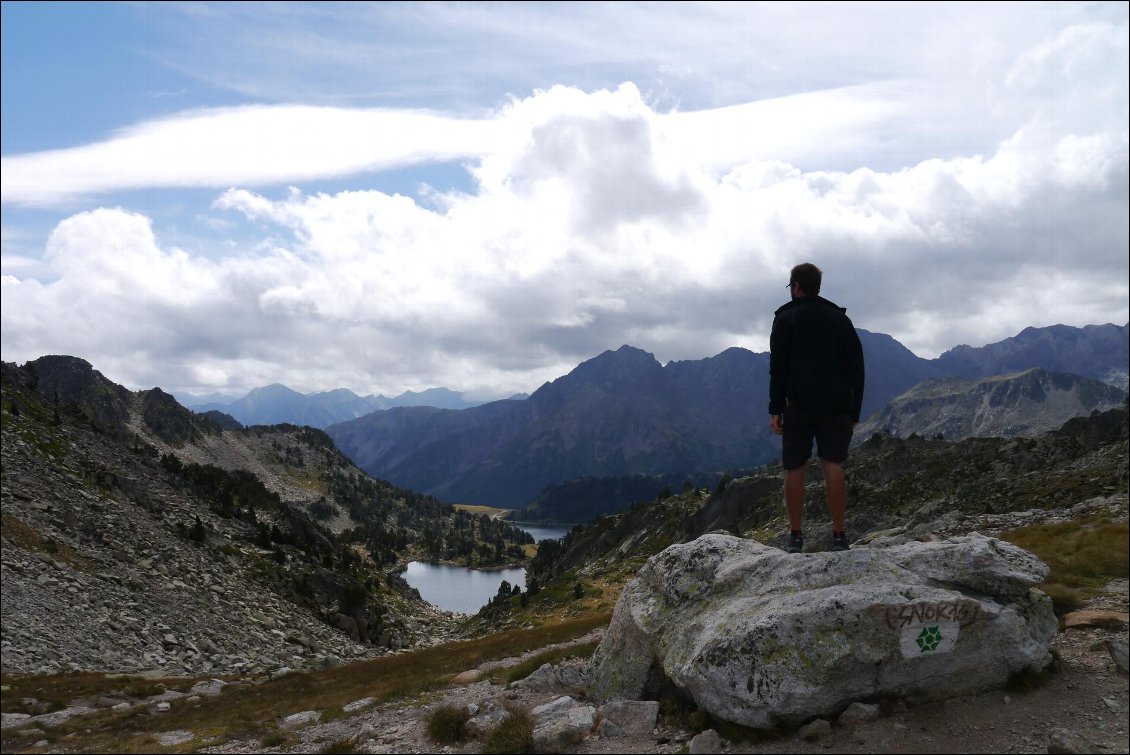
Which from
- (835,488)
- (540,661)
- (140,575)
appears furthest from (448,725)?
(140,575)

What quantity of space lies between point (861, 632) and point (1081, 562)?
14.0m

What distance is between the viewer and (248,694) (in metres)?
26.6

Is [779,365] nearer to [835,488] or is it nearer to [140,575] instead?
[835,488]

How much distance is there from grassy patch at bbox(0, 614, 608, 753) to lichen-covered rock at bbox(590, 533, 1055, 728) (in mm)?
12060

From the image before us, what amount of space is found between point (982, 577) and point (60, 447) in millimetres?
61671

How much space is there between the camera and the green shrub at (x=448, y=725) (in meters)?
12.7

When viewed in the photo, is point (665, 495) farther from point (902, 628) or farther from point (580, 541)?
point (902, 628)

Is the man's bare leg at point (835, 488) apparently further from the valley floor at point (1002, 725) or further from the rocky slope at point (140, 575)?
the rocky slope at point (140, 575)

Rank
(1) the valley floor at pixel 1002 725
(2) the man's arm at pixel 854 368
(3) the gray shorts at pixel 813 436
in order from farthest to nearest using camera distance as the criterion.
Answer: (2) the man's arm at pixel 854 368, (3) the gray shorts at pixel 813 436, (1) the valley floor at pixel 1002 725

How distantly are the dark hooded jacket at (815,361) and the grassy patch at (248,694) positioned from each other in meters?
14.8

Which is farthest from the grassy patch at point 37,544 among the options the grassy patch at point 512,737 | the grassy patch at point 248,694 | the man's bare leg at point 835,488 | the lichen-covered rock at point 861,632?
the man's bare leg at point 835,488

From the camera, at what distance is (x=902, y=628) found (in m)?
9.91

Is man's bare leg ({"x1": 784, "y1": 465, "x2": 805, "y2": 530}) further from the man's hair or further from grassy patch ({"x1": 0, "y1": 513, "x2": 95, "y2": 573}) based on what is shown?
grassy patch ({"x1": 0, "y1": 513, "x2": 95, "y2": 573})

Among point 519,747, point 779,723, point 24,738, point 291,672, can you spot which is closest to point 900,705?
point 779,723
